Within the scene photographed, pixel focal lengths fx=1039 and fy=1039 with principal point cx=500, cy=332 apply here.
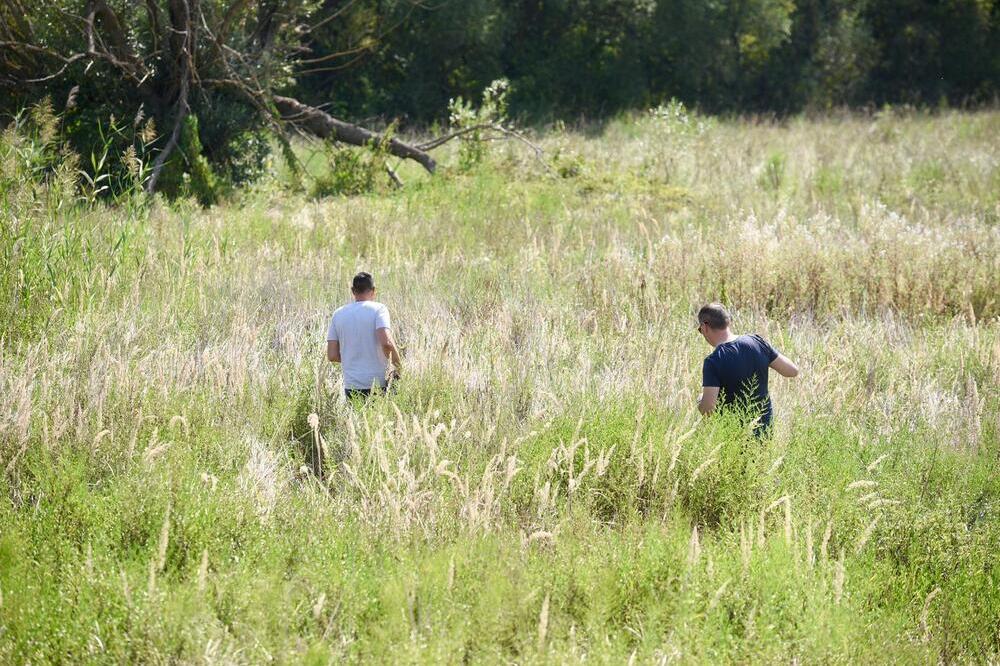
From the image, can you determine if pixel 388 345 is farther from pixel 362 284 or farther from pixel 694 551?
pixel 694 551

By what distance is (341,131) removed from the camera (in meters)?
14.5

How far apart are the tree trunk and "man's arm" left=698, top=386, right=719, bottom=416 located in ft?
30.7

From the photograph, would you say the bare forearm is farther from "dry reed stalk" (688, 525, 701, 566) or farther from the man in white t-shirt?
"dry reed stalk" (688, 525, 701, 566)

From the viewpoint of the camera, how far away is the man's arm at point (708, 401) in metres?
5.14

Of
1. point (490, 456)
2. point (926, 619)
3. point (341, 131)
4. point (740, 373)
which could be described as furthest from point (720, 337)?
point (341, 131)

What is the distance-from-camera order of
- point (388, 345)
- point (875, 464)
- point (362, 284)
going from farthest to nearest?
point (362, 284), point (388, 345), point (875, 464)

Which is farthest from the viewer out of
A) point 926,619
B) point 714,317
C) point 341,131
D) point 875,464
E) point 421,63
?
Result: point 421,63

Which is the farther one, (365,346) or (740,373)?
(365,346)

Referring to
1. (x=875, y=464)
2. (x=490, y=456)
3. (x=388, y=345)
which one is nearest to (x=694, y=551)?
(x=875, y=464)

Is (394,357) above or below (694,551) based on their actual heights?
above

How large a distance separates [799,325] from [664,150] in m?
7.67

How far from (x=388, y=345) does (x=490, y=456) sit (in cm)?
117

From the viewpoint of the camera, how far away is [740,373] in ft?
17.2

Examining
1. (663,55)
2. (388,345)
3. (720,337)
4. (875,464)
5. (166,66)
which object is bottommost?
(875,464)
